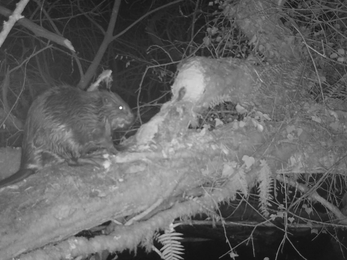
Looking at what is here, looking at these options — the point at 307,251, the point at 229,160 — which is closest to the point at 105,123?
the point at 229,160

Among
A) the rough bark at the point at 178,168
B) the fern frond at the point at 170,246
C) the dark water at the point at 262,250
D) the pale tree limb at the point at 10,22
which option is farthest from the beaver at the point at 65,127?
the dark water at the point at 262,250

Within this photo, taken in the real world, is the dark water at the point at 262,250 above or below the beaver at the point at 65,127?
below

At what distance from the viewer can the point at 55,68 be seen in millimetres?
6762

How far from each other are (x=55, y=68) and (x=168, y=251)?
5.43 metres

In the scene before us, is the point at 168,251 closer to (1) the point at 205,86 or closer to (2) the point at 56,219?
(2) the point at 56,219

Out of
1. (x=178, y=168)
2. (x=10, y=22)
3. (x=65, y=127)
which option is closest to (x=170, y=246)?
(x=178, y=168)

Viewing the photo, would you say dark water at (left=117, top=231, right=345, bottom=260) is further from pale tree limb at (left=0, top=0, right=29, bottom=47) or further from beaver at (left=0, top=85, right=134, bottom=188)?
pale tree limb at (left=0, top=0, right=29, bottom=47)

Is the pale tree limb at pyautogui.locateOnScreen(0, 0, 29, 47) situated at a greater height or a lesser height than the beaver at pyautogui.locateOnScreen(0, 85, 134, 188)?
greater

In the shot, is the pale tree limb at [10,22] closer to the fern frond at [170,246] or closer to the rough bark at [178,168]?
the rough bark at [178,168]

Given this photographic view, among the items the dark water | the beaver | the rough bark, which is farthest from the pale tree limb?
the dark water

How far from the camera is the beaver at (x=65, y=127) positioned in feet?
7.75

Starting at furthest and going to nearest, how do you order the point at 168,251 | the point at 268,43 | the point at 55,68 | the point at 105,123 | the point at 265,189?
the point at 55,68
the point at 268,43
the point at 105,123
the point at 265,189
the point at 168,251

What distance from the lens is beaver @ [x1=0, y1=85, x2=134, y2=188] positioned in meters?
2.36

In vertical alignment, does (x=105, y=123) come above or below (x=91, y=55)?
above
